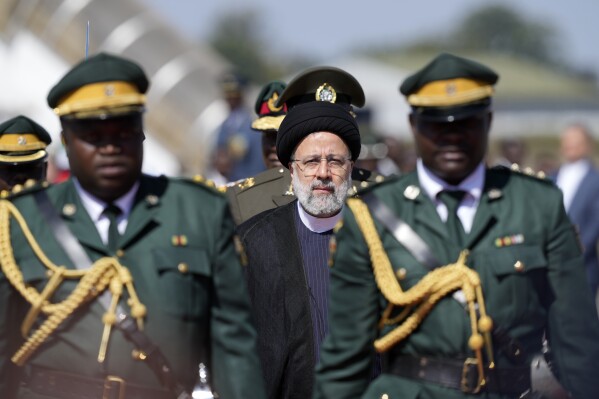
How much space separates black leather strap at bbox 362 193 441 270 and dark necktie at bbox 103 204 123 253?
0.99 m

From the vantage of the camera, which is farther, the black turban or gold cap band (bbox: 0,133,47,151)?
gold cap band (bbox: 0,133,47,151)

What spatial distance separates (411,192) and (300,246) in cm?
181

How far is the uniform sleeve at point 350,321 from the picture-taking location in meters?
5.93

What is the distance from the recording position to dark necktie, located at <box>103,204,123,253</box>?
579 cm

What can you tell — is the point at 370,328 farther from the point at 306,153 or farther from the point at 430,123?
the point at 306,153

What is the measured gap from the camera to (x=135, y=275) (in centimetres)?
576

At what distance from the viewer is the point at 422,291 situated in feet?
19.1

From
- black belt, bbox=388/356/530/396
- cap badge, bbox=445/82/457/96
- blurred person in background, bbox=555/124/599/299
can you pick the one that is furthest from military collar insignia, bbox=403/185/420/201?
blurred person in background, bbox=555/124/599/299

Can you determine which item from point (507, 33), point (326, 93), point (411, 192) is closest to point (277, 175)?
point (326, 93)

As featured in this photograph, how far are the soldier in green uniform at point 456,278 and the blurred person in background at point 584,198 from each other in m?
7.65

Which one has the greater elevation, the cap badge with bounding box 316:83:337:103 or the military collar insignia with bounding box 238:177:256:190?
the cap badge with bounding box 316:83:337:103

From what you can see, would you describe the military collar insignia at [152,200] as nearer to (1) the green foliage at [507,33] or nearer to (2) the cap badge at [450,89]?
(2) the cap badge at [450,89]

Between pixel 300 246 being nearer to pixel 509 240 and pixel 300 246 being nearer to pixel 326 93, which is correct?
pixel 326 93

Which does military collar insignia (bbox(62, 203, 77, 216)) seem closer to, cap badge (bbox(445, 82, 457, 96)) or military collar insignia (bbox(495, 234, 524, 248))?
cap badge (bbox(445, 82, 457, 96))
